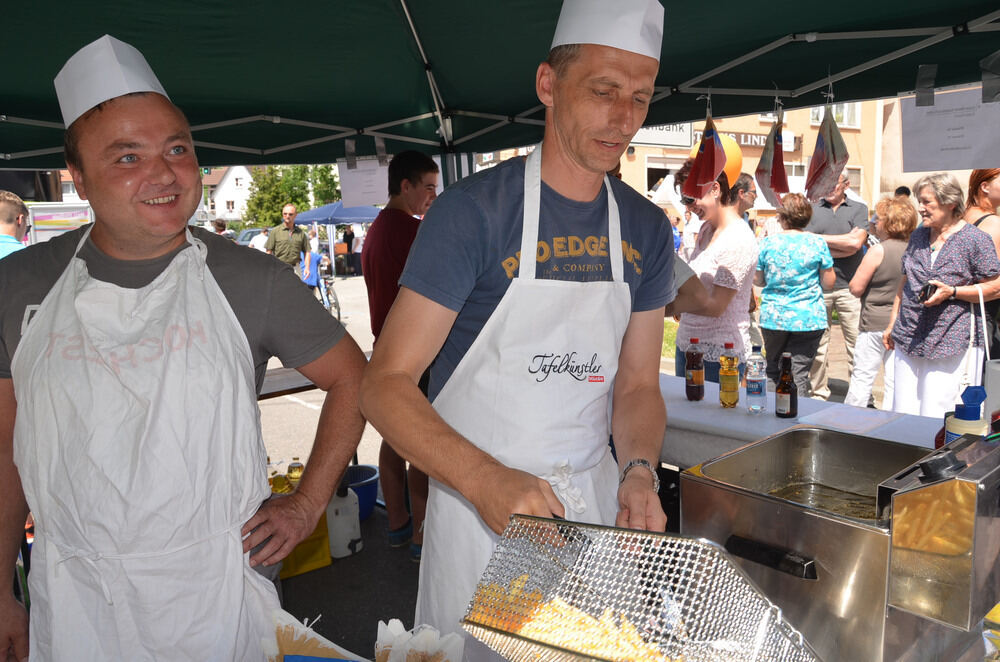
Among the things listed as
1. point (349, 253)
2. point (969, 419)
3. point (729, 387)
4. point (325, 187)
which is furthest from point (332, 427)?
point (325, 187)

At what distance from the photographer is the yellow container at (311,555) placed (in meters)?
3.91

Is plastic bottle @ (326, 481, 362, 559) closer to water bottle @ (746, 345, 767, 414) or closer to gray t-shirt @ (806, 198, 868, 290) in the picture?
water bottle @ (746, 345, 767, 414)

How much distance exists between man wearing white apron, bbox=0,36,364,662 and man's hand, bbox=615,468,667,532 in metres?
0.70

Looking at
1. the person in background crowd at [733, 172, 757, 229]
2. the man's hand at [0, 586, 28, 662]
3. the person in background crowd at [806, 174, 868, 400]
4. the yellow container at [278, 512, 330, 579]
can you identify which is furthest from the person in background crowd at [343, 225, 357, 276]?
the man's hand at [0, 586, 28, 662]

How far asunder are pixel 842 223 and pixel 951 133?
3.60 meters

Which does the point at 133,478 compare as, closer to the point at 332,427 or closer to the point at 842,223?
the point at 332,427

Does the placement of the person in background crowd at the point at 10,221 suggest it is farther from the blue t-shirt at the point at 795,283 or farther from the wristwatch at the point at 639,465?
the blue t-shirt at the point at 795,283

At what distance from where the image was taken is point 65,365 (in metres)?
1.35

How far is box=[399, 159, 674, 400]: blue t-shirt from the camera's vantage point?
141 cm

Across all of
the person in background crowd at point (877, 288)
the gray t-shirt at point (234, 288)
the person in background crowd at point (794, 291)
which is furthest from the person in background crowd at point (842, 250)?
the gray t-shirt at point (234, 288)

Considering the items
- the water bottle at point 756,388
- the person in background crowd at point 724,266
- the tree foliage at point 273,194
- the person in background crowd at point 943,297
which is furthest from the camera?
the tree foliage at point 273,194

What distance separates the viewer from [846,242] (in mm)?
6148

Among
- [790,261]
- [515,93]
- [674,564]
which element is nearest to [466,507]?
[674,564]

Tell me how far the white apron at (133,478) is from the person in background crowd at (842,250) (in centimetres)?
581
